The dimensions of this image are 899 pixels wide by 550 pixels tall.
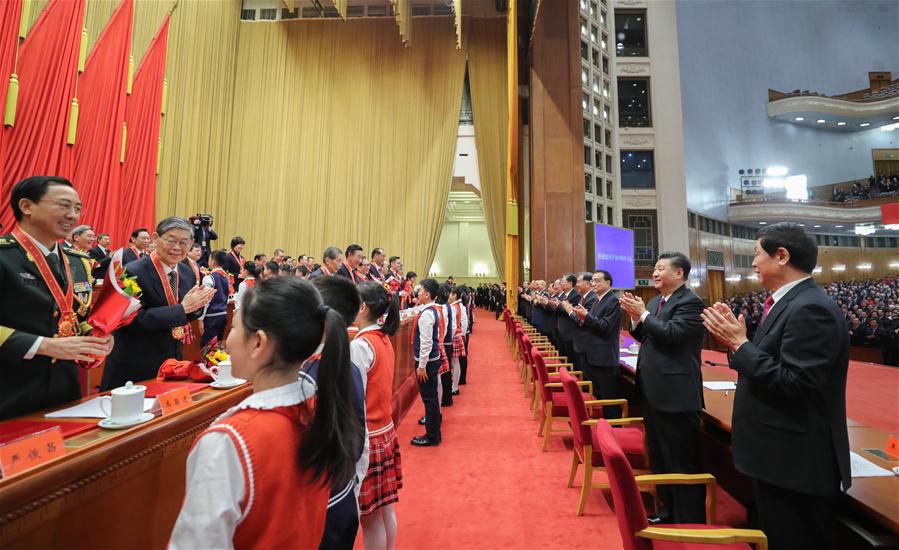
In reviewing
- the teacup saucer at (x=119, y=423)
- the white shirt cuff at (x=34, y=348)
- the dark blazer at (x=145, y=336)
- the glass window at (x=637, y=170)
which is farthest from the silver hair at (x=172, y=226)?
the glass window at (x=637, y=170)

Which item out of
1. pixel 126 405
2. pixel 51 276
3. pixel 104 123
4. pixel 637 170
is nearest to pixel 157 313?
pixel 51 276

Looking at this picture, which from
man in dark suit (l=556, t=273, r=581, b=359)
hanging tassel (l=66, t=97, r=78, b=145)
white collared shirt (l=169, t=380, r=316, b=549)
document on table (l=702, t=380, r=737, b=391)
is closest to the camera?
white collared shirt (l=169, t=380, r=316, b=549)

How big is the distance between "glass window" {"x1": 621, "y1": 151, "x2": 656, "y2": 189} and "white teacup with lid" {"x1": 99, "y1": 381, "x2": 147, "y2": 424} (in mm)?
12440

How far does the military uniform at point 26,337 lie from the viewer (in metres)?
1.11

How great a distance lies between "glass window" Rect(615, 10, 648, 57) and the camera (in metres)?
11.7

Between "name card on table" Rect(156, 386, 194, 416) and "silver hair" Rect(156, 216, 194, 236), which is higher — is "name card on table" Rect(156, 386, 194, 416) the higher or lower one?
the lower one

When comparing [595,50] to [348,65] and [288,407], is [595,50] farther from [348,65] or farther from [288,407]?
[288,407]

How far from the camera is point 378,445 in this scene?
155 cm

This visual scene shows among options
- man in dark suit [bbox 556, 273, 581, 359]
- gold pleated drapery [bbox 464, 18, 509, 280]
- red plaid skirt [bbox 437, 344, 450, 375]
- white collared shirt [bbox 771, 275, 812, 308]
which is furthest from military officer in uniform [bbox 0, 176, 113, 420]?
gold pleated drapery [bbox 464, 18, 509, 280]

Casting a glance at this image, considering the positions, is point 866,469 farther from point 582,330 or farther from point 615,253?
point 615,253

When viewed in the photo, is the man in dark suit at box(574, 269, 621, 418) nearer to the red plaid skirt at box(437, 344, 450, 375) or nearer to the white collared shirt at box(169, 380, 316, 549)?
the red plaid skirt at box(437, 344, 450, 375)

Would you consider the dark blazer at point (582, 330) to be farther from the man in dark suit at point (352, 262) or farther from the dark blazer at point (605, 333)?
the man in dark suit at point (352, 262)

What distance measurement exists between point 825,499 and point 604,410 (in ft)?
6.86

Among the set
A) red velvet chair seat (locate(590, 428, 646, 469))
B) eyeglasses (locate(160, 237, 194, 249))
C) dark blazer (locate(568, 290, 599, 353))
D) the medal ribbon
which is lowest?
red velvet chair seat (locate(590, 428, 646, 469))
